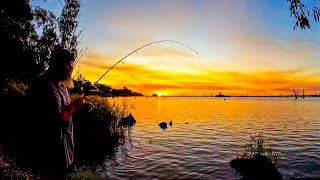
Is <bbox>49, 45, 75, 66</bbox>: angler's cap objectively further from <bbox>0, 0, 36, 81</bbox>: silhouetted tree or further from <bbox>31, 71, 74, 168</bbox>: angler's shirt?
<bbox>0, 0, 36, 81</bbox>: silhouetted tree

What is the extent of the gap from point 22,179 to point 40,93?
4676mm

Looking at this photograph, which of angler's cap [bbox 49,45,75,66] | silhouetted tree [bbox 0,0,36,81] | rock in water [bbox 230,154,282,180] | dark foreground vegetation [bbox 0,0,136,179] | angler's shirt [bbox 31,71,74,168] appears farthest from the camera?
silhouetted tree [bbox 0,0,36,81]

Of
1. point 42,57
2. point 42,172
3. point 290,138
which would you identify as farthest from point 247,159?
point 42,57

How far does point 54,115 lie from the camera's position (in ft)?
14.9

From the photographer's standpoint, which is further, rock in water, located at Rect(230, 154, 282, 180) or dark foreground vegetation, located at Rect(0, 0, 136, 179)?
rock in water, located at Rect(230, 154, 282, 180)

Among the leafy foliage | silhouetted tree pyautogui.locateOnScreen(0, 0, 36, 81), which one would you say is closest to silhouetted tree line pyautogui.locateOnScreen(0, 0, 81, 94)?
silhouetted tree pyautogui.locateOnScreen(0, 0, 36, 81)

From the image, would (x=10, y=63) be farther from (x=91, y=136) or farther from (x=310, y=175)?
(x=310, y=175)

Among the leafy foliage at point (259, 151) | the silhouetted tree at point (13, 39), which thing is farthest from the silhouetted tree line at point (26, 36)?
the leafy foliage at point (259, 151)

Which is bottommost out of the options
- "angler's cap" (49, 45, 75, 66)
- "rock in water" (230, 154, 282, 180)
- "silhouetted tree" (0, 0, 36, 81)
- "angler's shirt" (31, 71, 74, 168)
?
"rock in water" (230, 154, 282, 180)

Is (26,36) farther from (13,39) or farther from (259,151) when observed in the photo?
(259,151)

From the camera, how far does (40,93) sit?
14.9 ft

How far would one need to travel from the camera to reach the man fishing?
453 cm

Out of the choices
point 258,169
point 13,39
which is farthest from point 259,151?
point 13,39

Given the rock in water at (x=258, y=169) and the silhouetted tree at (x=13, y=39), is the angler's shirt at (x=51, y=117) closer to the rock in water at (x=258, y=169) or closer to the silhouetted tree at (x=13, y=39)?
the rock in water at (x=258, y=169)
